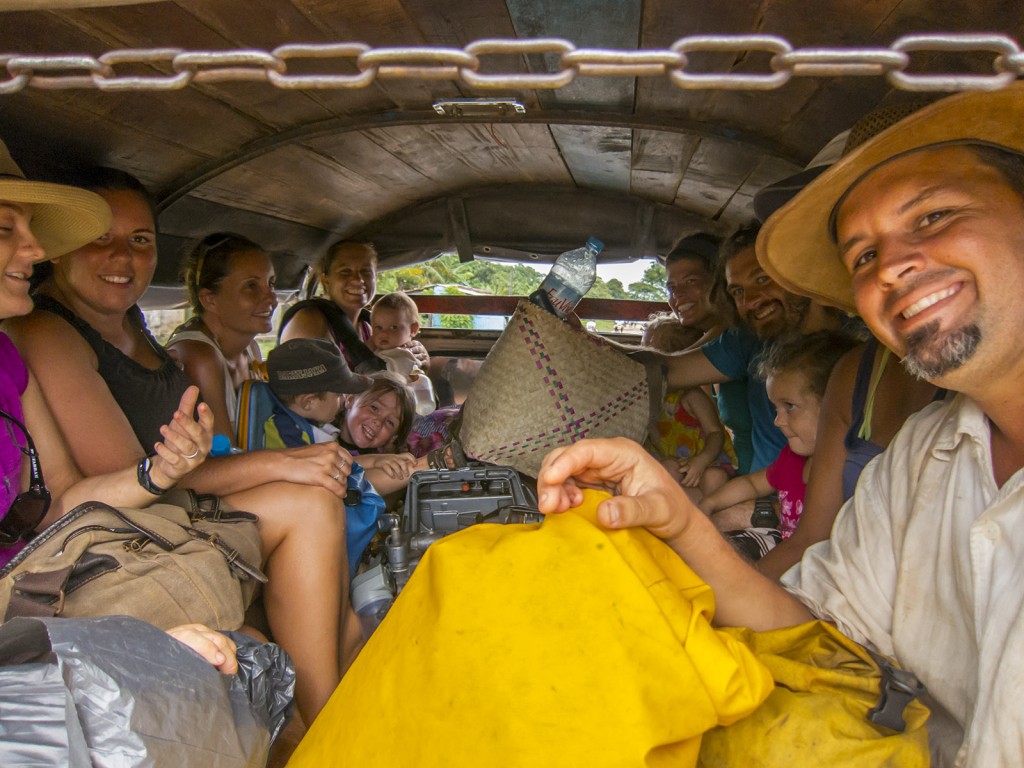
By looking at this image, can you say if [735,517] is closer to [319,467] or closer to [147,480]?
[319,467]

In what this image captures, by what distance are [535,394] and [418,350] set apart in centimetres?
239

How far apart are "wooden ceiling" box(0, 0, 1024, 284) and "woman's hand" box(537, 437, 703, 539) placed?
1076mm

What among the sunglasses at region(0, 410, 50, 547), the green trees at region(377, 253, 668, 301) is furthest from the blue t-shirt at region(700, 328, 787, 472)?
the green trees at region(377, 253, 668, 301)

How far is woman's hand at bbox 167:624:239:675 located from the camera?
1.28 m

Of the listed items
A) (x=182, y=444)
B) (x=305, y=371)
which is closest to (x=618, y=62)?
(x=182, y=444)

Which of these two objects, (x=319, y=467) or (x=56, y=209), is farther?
(x=319, y=467)

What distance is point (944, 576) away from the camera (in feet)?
4.33

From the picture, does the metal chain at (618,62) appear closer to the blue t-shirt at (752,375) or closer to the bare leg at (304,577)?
the bare leg at (304,577)

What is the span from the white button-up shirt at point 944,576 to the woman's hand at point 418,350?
3.49m

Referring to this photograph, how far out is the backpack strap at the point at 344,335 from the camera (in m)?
4.18

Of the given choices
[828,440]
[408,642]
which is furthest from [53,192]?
[828,440]

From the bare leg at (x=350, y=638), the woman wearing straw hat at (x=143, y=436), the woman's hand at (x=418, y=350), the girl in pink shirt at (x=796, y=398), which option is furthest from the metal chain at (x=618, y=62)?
the woman's hand at (x=418, y=350)

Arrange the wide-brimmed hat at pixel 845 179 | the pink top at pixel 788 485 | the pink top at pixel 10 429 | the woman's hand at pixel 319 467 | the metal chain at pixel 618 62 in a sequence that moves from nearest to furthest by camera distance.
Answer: the metal chain at pixel 618 62
the wide-brimmed hat at pixel 845 179
the pink top at pixel 10 429
the woman's hand at pixel 319 467
the pink top at pixel 788 485

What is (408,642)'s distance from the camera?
3.66ft
